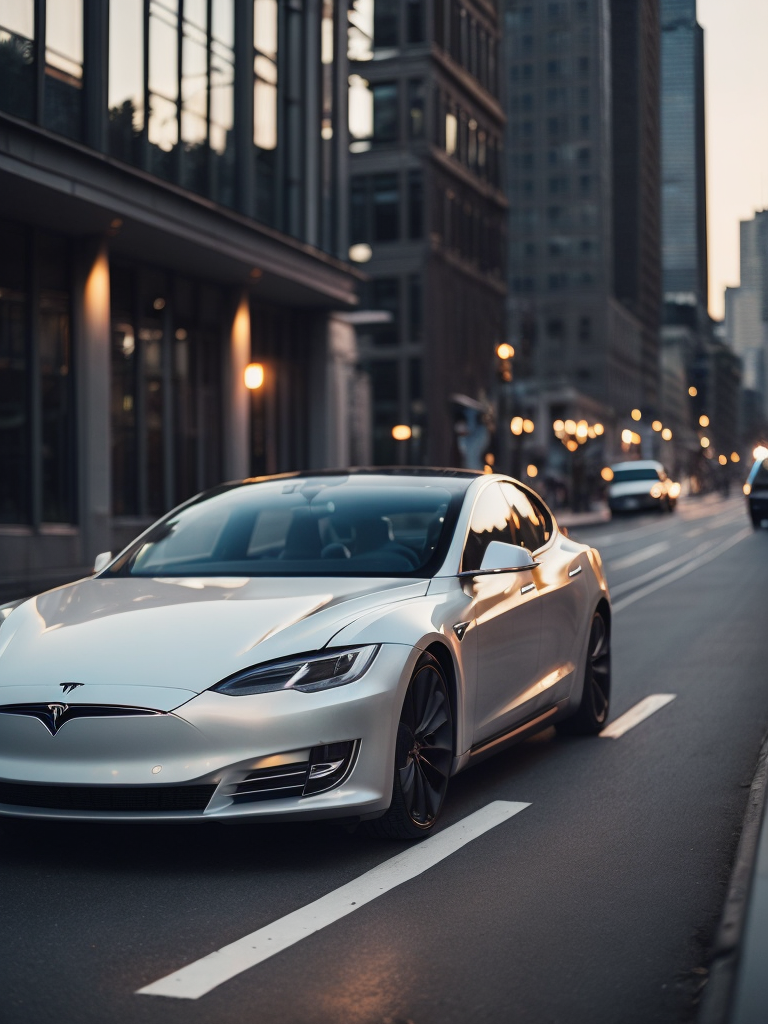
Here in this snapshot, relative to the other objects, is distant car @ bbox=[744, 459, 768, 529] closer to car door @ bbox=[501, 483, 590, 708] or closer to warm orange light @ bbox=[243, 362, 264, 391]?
warm orange light @ bbox=[243, 362, 264, 391]

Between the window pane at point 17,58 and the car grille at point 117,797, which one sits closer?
the car grille at point 117,797

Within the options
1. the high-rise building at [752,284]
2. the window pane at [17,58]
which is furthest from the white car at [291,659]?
the window pane at [17,58]

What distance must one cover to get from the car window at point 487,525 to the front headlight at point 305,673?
1.27 m

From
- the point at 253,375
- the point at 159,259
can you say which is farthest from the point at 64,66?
the point at 253,375

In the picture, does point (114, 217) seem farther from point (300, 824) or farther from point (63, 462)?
point (300, 824)

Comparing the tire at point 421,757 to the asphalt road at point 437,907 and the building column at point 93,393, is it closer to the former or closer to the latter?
the asphalt road at point 437,907

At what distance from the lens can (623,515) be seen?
180 feet

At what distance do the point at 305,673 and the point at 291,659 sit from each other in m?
0.08

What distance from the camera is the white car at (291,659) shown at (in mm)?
4930

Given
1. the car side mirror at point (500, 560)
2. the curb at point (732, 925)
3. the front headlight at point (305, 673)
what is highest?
the car side mirror at point (500, 560)

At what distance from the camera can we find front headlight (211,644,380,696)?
16.5 ft

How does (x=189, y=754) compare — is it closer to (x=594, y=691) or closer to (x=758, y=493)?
(x=594, y=691)

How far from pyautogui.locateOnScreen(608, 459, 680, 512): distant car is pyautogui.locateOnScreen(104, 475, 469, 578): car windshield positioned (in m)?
47.8

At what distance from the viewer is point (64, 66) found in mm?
23422
